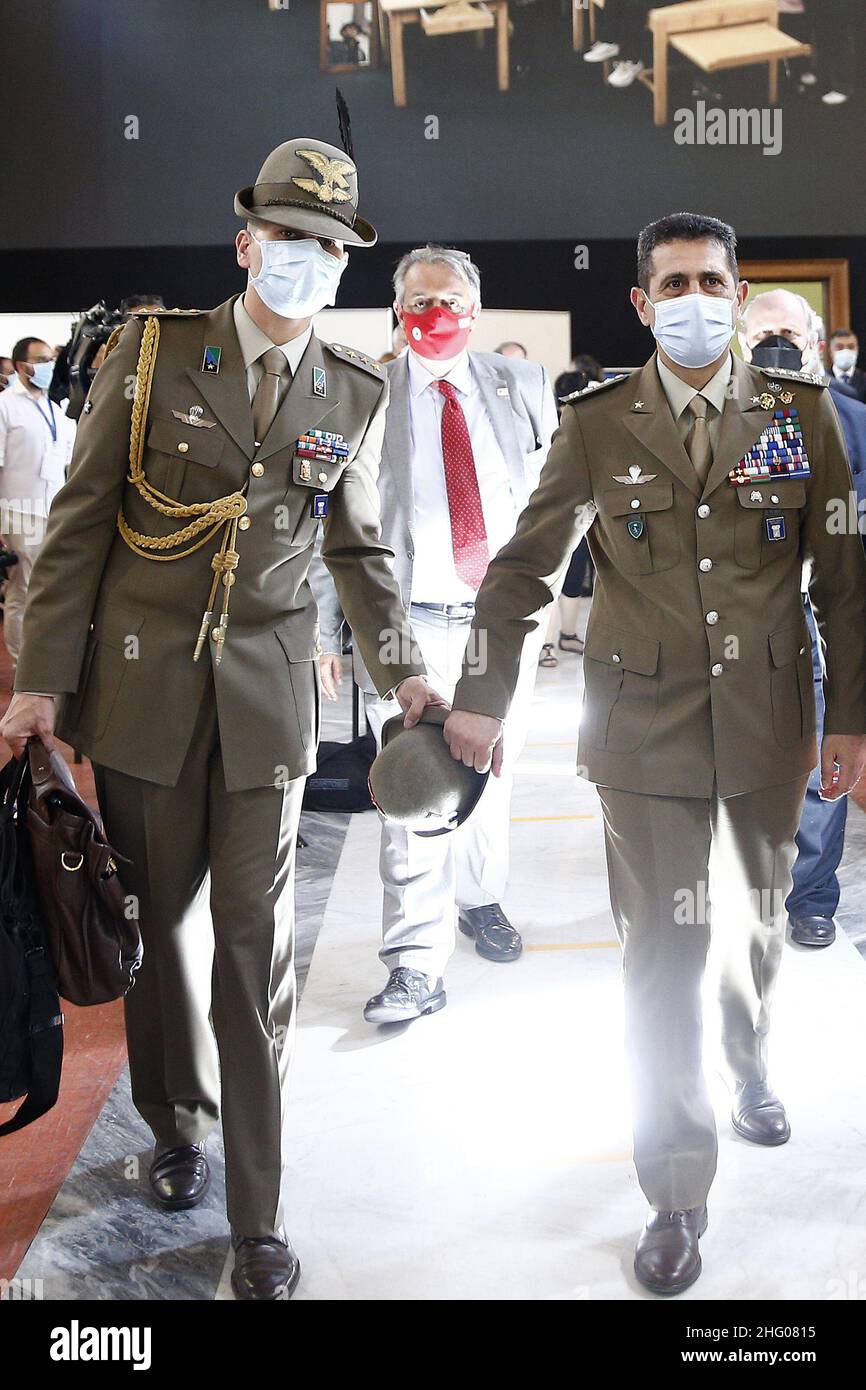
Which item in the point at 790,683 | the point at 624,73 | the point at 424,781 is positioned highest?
the point at 624,73

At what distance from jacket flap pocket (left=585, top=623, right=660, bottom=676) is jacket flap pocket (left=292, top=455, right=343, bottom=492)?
0.49 metres

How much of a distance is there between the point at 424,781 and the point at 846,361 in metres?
8.07

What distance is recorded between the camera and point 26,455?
283 inches

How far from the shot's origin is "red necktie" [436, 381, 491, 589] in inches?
129

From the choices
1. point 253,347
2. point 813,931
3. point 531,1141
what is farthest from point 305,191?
point 813,931

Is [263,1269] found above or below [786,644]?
below

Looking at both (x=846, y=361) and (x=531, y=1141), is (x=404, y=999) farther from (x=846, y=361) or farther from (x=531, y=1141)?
(x=846, y=361)

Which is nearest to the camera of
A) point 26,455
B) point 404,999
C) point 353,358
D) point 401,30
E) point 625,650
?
point 625,650

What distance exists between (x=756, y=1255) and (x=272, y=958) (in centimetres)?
90

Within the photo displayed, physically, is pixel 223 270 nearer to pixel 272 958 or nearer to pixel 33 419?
pixel 33 419

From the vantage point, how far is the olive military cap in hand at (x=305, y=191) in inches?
84.5

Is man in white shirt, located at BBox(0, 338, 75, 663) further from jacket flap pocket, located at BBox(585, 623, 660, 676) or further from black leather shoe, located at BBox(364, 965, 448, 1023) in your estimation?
jacket flap pocket, located at BBox(585, 623, 660, 676)

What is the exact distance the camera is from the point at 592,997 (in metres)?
3.28

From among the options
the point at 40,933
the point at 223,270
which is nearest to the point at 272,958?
the point at 40,933
